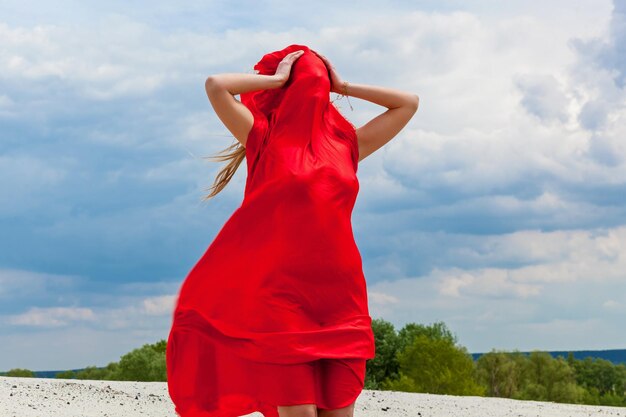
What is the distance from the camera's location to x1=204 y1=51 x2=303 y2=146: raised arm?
13.2 ft

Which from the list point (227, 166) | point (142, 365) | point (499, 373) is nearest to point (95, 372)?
point (142, 365)

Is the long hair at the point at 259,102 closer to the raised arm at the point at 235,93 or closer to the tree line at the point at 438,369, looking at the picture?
the raised arm at the point at 235,93

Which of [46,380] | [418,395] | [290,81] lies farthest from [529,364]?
[290,81]

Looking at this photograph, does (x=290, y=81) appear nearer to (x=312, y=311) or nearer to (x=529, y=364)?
(x=312, y=311)

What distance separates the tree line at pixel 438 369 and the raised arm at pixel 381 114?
10740mm

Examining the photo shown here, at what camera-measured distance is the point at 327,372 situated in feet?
12.4

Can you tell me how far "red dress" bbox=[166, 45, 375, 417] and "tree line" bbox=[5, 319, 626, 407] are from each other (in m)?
10.4

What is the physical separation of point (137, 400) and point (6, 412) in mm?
1534

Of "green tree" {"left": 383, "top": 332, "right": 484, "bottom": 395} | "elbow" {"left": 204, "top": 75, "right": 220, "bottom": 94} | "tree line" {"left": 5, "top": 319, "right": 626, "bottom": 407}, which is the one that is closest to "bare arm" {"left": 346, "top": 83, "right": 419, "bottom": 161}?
"elbow" {"left": 204, "top": 75, "right": 220, "bottom": 94}

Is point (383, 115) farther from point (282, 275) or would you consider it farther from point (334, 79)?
point (282, 275)

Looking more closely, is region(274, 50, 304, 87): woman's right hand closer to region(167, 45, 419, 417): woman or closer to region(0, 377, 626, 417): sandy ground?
region(167, 45, 419, 417): woman

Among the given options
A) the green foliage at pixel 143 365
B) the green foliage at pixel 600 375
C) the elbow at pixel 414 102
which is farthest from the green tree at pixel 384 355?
the elbow at pixel 414 102

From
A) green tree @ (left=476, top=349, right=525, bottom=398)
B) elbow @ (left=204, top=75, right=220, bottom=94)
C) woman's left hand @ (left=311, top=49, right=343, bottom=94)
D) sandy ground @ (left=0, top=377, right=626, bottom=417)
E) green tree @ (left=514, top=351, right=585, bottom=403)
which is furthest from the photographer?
green tree @ (left=514, top=351, right=585, bottom=403)

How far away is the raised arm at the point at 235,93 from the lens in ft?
13.2
